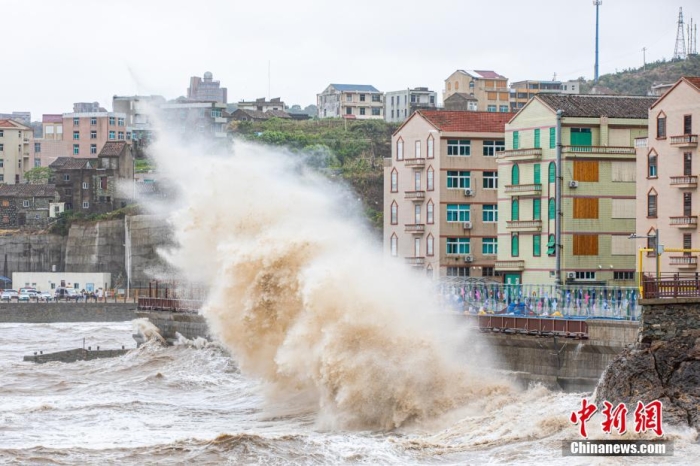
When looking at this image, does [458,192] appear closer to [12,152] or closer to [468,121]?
[468,121]

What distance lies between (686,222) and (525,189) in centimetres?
970

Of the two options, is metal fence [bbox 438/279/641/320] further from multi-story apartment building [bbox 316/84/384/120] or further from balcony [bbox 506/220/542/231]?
multi-story apartment building [bbox 316/84/384/120]

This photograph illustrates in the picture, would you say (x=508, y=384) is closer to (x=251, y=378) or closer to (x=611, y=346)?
(x=611, y=346)

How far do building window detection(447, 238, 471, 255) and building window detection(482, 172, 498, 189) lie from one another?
2.70 meters

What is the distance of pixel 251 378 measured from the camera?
142ft

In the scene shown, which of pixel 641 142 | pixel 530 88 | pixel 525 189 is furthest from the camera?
pixel 530 88

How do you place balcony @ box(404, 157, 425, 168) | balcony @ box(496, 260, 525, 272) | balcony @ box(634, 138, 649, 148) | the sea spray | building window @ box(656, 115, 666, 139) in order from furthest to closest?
balcony @ box(404, 157, 425, 168), balcony @ box(496, 260, 525, 272), balcony @ box(634, 138, 649, 148), building window @ box(656, 115, 666, 139), the sea spray

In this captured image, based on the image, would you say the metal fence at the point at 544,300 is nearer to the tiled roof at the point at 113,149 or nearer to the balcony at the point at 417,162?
the balcony at the point at 417,162

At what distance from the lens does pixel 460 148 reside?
62.0 m

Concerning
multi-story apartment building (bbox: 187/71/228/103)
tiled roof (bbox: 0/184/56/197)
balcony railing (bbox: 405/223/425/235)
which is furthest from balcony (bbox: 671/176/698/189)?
multi-story apartment building (bbox: 187/71/228/103)

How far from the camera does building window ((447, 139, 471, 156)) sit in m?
61.9

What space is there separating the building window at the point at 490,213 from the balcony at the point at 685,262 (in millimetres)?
16709

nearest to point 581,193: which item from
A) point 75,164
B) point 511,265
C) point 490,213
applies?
point 511,265

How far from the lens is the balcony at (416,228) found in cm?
6325
